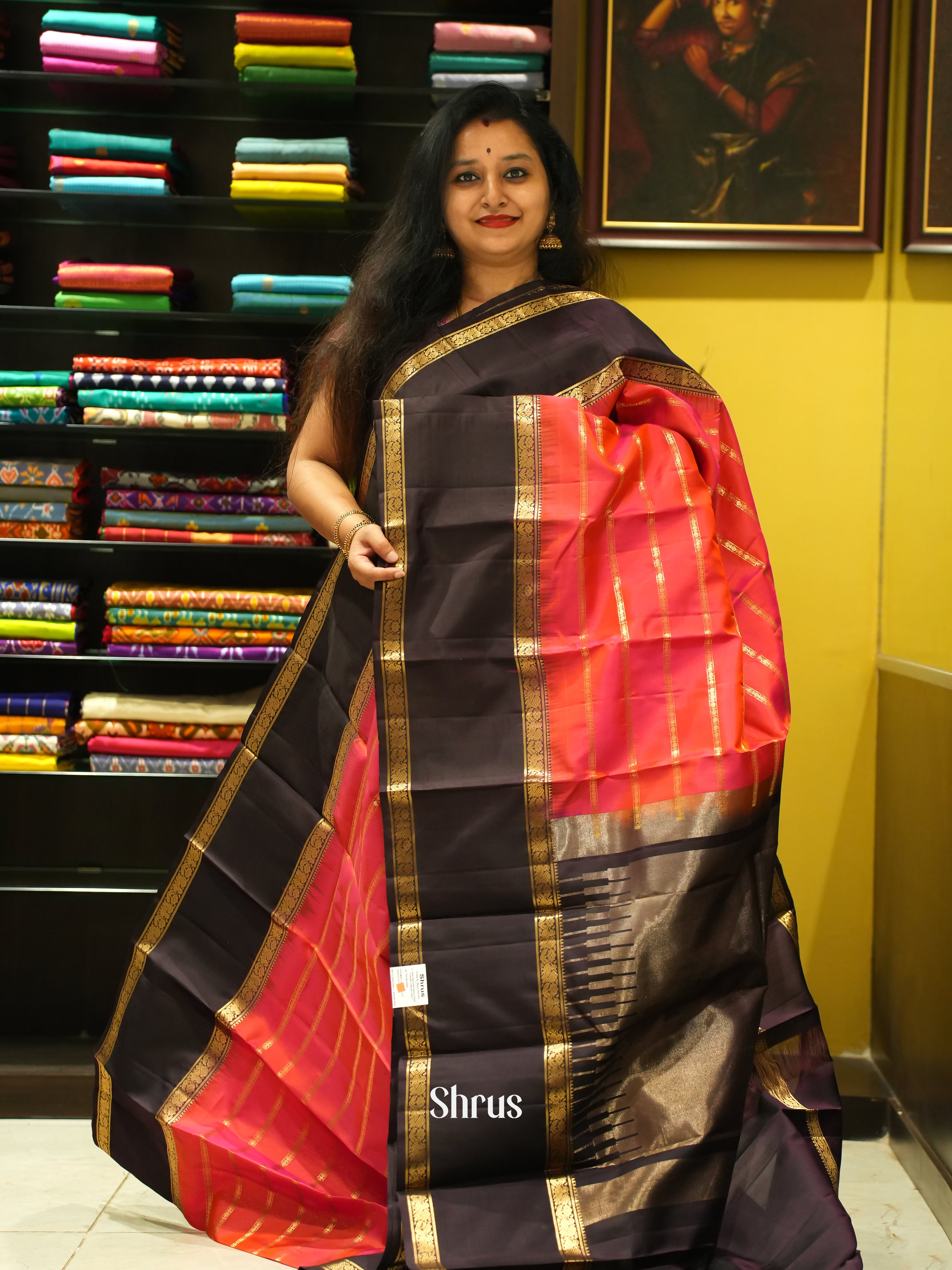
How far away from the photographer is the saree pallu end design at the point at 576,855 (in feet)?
4.98

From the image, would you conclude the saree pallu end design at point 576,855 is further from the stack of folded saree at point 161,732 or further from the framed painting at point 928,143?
the framed painting at point 928,143

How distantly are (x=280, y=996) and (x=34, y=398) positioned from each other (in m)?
1.41

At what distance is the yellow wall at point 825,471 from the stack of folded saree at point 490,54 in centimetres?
45

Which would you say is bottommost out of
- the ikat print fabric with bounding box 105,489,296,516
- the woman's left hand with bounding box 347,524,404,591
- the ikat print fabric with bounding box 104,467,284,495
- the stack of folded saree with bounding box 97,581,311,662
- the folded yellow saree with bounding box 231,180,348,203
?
the stack of folded saree with bounding box 97,581,311,662

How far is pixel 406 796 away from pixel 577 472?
1.70 feet

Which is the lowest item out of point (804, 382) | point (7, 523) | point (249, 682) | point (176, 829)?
point (176, 829)

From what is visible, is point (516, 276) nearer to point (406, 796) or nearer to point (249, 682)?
point (406, 796)

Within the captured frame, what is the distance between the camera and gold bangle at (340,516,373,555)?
169 centimetres

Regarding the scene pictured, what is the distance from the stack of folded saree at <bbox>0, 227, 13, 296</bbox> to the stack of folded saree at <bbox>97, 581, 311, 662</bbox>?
70cm

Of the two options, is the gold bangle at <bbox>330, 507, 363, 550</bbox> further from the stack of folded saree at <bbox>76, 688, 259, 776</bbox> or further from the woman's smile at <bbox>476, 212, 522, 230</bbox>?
the stack of folded saree at <bbox>76, 688, 259, 776</bbox>

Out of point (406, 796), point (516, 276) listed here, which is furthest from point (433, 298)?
point (406, 796)

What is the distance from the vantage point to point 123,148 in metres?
2.44

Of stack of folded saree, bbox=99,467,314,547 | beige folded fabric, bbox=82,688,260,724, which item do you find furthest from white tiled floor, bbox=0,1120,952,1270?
stack of folded saree, bbox=99,467,314,547

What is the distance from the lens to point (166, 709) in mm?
2486
